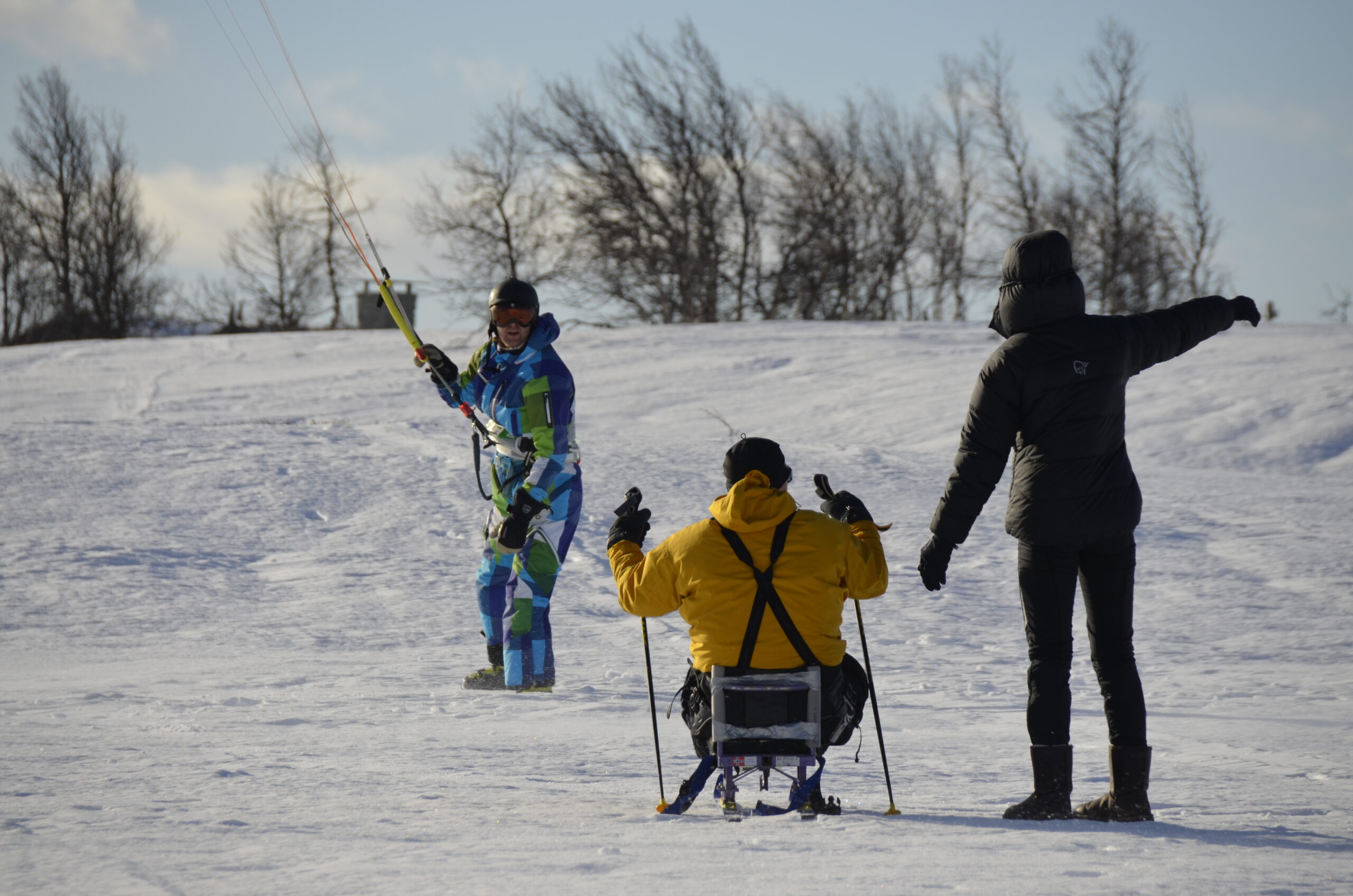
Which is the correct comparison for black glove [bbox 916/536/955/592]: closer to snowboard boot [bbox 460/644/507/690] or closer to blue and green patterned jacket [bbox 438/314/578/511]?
blue and green patterned jacket [bbox 438/314/578/511]

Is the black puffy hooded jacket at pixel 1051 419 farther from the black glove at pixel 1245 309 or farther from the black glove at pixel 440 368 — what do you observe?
the black glove at pixel 440 368

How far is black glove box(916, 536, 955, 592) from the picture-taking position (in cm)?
346

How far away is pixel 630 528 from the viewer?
12.1ft

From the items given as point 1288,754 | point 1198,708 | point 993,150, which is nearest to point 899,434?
point 1198,708

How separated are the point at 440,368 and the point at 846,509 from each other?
2.90 meters

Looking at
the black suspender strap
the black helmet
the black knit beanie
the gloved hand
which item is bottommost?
the black suspender strap

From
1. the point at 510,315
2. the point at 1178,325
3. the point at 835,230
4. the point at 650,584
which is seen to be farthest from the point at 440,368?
the point at 835,230

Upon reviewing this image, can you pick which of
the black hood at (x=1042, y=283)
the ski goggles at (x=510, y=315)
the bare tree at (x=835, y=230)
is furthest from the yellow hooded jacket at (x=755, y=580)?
the bare tree at (x=835, y=230)

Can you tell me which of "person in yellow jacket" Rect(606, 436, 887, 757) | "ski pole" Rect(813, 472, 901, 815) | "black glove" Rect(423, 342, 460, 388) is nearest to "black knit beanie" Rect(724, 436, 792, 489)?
"person in yellow jacket" Rect(606, 436, 887, 757)

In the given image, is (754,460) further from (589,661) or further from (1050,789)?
(589,661)

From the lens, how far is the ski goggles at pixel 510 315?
562 cm

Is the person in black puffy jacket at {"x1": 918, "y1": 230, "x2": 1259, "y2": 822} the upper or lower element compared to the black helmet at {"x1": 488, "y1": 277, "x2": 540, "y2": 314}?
lower

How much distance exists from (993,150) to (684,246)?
10.8 m

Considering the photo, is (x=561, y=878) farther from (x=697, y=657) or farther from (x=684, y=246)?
(x=684, y=246)
